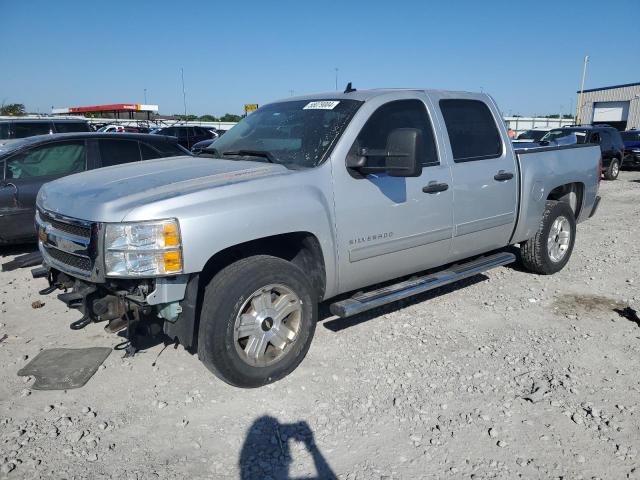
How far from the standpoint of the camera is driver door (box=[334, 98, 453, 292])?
3754mm

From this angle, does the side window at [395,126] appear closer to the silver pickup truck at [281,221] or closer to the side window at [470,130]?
the silver pickup truck at [281,221]

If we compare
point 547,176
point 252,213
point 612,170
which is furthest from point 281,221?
point 612,170

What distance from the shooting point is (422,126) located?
14.3 feet

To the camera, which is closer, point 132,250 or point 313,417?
point 132,250

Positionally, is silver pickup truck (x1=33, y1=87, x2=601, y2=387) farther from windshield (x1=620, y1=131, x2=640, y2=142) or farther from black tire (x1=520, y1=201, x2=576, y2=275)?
windshield (x1=620, y1=131, x2=640, y2=142)

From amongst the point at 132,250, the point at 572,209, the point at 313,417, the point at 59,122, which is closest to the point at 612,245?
the point at 572,209

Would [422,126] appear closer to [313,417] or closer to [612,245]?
[313,417]

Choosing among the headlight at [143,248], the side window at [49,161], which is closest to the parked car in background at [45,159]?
the side window at [49,161]

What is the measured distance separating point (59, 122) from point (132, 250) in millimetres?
11694

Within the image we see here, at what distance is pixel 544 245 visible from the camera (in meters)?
5.71

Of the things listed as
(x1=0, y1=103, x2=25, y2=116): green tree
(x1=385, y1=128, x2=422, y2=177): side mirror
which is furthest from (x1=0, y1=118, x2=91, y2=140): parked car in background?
(x1=0, y1=103, x2=25, y2=116): green tree

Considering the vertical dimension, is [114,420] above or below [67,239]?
below

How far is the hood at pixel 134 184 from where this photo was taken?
3059mm

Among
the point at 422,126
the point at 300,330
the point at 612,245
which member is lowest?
the point at 612,245
